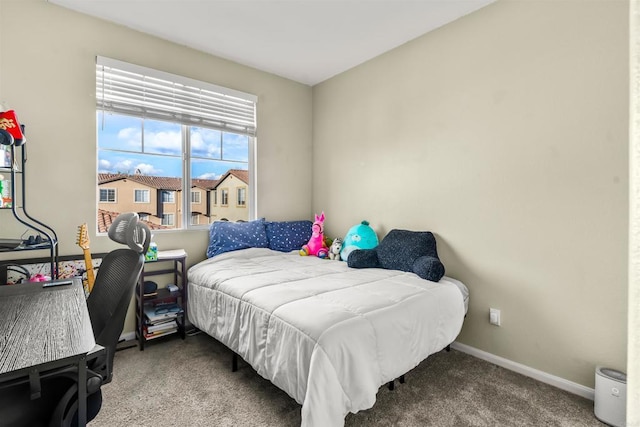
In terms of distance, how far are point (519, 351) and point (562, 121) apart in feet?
5.41

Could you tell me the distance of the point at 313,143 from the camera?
423cm

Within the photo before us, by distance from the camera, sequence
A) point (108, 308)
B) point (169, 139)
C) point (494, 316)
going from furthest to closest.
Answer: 1. point (169, 139)
2. point (494, 316)
3. point (108, 308)

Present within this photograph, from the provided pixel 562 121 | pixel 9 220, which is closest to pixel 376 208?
pixel 562 121

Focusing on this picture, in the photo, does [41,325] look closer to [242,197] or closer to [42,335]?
[42,335]

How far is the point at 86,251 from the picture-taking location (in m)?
2.56

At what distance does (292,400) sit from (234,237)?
173cm

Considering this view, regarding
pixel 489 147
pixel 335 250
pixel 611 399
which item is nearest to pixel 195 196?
pixel 335 250

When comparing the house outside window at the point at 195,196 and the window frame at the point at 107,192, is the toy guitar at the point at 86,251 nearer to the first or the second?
the window frame at the point at 107,192

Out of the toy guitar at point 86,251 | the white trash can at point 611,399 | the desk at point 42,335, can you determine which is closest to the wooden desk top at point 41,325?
the desk at point 42,335

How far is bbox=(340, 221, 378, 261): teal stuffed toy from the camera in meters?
3.22

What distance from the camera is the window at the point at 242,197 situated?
12.1 feet

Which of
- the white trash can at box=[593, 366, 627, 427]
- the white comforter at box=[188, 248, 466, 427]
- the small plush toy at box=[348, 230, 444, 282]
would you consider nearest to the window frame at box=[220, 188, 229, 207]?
the white comforter at box=[188, 248, 466, 427]

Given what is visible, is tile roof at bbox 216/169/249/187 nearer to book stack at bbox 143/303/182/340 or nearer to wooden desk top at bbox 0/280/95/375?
book stack at bbox 143/303/182/340

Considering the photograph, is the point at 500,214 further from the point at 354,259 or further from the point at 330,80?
the point at 330,80
